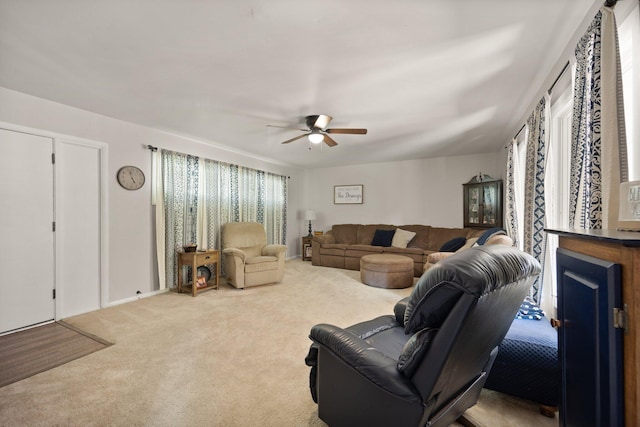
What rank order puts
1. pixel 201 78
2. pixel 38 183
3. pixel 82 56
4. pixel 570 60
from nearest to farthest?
1. pixel 570 60
2. pixel 82 56
3. pixel 201 78
4. pixel 38 183

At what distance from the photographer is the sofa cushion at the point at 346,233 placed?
263 inches

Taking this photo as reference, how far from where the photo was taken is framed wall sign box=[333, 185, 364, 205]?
22.7ft

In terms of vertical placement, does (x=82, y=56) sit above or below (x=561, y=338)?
above

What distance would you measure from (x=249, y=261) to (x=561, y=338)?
392 centimetres

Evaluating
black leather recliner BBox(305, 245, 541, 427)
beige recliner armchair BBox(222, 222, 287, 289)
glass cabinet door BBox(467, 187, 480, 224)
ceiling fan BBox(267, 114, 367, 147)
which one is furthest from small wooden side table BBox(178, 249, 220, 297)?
glass cabinet door BBox(467, 187, 480, 224)

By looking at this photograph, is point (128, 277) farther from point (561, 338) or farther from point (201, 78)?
point (561, 338)

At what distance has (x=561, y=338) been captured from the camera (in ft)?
3.58

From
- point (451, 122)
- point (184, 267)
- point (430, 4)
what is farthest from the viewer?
point (184, 267)

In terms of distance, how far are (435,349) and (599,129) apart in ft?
4.33

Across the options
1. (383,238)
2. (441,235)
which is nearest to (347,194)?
(383,238)

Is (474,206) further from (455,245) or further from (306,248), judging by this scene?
(306,248)

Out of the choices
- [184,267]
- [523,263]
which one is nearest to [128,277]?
[184,267]

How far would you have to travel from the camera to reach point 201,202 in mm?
4652

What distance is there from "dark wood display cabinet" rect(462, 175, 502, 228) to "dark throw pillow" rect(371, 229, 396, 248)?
5.06 ft
